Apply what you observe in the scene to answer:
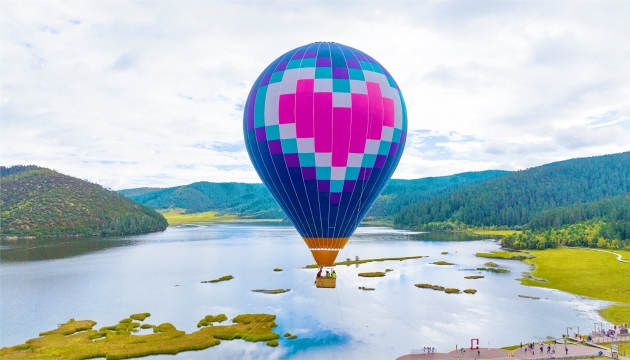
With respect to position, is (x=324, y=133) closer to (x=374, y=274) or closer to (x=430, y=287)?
(x=430, y=287)

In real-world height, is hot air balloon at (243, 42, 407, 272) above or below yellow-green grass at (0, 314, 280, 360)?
above

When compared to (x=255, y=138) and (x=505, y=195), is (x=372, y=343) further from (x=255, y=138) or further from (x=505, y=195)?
(x=505, y=195)

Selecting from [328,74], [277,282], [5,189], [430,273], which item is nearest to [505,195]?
[430,273]

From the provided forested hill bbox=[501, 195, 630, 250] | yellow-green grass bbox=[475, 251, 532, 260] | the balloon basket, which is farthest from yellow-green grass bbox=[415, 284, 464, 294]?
forested hill bbox=[501, 195, 630, 250]

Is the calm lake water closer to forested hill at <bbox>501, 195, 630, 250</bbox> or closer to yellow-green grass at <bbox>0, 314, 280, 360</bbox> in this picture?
yellow-green grass at <bbox>0, 314, 280, 360</bbox>

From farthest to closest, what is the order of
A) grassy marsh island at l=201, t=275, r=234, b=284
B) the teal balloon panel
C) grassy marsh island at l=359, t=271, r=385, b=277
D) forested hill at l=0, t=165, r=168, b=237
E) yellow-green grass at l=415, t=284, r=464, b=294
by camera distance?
forested hill at l=0, t=165, r=168, b=237 < grassy marsh island at l=359, t=271, r=385, b=277 < grassy marsh island at l=201, t=275, r=234, b=284 < yellow-green grass at l=415, t=284, r=464, b=294 < the teal balloon panel

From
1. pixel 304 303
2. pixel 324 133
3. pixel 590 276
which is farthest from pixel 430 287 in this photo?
pixel 324 133

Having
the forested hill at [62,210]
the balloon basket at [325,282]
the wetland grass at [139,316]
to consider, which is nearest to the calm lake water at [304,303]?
the wetland grass at [139,316]
